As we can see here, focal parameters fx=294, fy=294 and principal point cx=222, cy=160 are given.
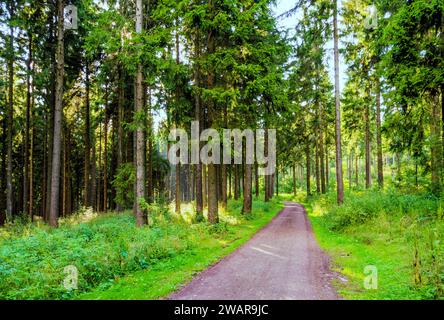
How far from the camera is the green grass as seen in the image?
6672mm

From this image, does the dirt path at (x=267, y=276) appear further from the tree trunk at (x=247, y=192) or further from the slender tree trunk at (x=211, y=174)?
the tree trunk at (x=247, y=192)

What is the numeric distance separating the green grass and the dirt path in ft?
1.86

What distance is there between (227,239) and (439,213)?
8350mm

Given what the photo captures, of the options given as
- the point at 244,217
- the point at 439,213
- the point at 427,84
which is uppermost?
the point at 427,84

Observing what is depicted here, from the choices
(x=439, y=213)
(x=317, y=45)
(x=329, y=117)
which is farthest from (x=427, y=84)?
(x=329, y=117)

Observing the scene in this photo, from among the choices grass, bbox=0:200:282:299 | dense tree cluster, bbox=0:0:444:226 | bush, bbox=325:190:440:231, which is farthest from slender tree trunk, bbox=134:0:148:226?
bush, bbox=325:190:440:231

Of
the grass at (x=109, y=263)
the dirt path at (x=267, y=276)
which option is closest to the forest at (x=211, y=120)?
the grass at (x=109, y=263)

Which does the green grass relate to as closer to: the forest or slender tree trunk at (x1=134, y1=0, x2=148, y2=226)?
the forest

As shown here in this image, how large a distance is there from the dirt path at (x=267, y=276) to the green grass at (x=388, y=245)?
1.86ft

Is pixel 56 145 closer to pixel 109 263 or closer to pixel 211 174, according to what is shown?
pixel 211 174

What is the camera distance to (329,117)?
33.3m

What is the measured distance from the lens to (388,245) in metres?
10.6

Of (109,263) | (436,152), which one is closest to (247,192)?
(436,152)
